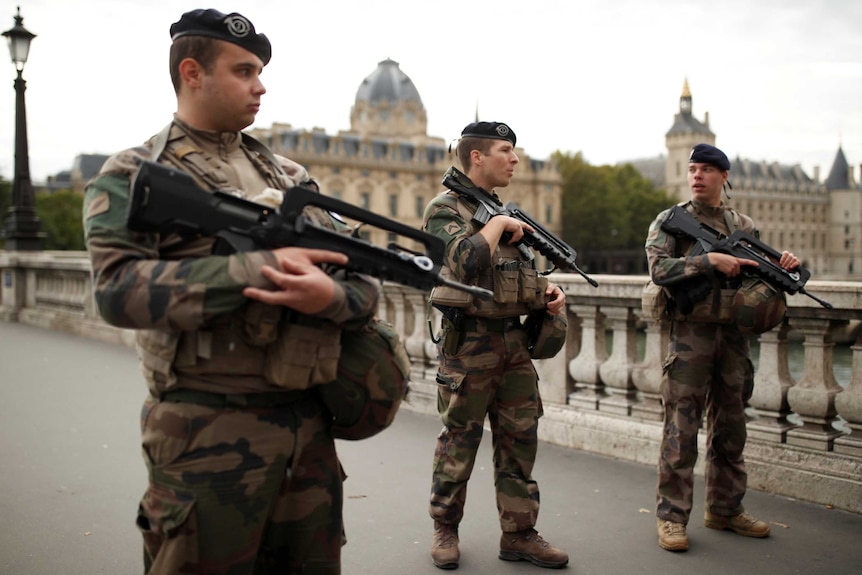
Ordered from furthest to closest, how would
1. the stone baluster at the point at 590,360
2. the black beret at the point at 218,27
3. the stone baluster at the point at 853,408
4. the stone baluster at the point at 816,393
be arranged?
the stone baluster at the point at 590,360
the stone baluster at the point at 816,393
the stone baluster at the point at 853,408
the black beret at the point at 218,27

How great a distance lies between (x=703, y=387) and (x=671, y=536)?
862 mm

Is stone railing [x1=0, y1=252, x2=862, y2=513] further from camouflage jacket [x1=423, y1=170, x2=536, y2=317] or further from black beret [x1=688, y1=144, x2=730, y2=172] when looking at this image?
camouflage jacket [x1=423, y1=170, x2=536, y2=317]

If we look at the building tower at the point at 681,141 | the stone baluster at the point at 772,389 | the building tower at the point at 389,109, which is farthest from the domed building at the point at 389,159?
the stone baluster at the point at 772,389

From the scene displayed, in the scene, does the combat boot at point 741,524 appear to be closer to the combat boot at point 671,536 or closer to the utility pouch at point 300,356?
the combat boot at point 671,536

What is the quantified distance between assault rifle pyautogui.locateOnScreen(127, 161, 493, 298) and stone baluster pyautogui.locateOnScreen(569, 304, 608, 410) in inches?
172

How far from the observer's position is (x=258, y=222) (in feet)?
7.99

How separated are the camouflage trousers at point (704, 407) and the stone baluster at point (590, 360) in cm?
191

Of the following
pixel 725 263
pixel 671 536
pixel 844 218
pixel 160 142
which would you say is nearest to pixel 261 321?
pixel 160 142

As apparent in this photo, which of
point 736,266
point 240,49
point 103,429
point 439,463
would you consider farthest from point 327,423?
point 103,429

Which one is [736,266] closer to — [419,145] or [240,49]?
[240,49]

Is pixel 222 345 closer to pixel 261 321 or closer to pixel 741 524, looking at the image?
pixel 261 321

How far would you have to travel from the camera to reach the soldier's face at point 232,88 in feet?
8.41

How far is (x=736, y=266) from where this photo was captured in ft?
15.0

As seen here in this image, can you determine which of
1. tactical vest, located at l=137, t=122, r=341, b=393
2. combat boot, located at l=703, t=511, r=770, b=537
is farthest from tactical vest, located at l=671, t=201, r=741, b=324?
tactical vest, located at l=137, t=122, r=341, b=393
